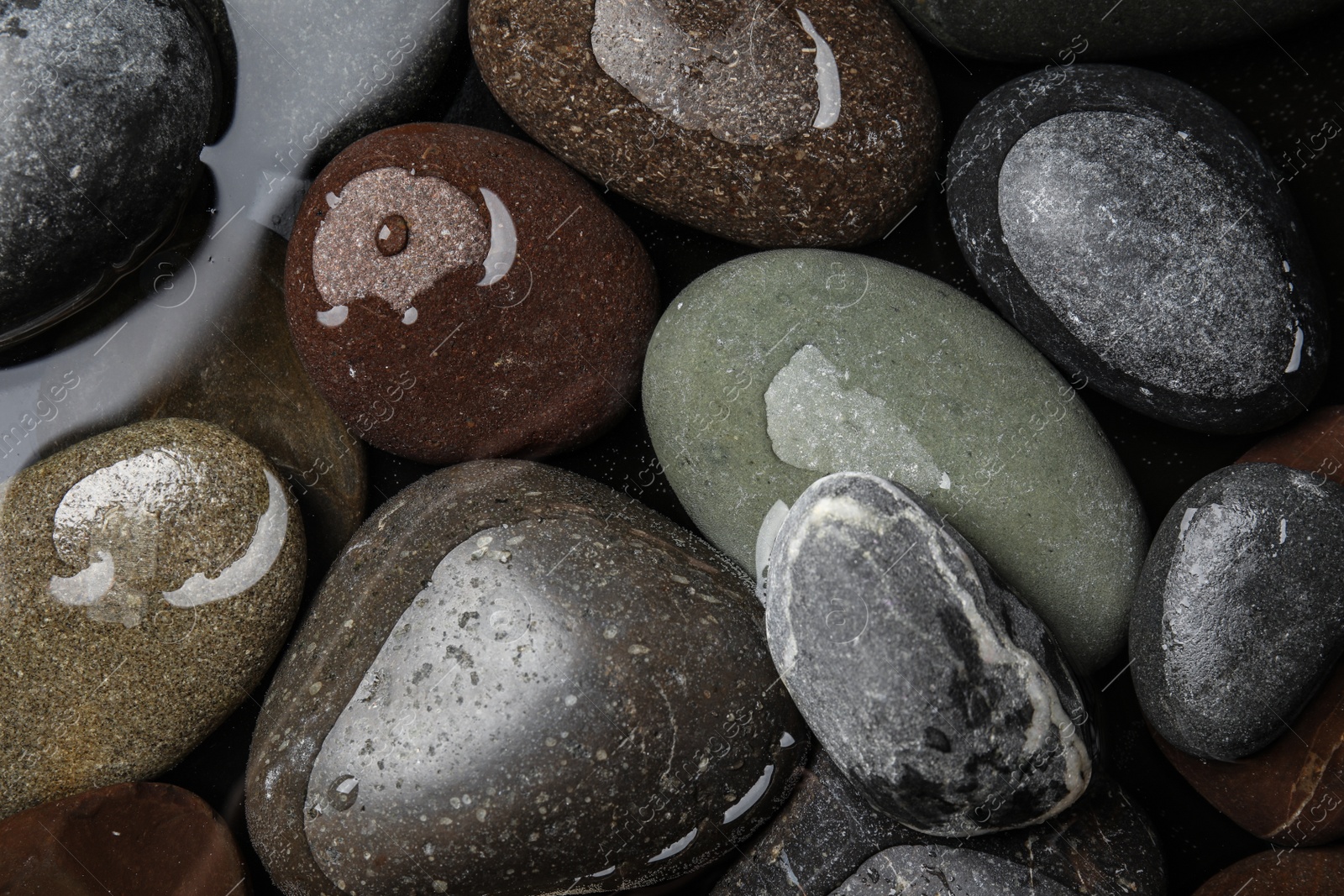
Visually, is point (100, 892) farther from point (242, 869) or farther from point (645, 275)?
point (645, 275)

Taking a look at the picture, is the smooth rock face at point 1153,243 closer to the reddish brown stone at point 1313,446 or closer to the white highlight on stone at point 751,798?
the reddish brown stone at point 1313,446

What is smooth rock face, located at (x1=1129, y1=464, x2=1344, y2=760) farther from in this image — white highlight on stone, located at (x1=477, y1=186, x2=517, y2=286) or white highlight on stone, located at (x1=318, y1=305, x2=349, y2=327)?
white highlight on stone, located at (x1=318, y1=305, x2=349, y2=327)

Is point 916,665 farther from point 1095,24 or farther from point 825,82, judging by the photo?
point 1095,24

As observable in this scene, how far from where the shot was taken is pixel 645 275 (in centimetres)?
164

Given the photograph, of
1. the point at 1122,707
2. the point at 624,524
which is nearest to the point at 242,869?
the point at 624,524

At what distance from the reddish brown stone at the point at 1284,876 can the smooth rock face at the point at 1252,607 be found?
23cm

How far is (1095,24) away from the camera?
58.6 inches

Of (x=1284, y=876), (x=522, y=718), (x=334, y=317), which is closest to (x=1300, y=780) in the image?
(x=1284, y=876)

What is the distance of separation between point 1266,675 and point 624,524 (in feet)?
3.41

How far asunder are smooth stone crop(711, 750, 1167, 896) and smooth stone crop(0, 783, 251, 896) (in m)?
0.92

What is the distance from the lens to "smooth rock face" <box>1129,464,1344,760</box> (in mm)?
1321

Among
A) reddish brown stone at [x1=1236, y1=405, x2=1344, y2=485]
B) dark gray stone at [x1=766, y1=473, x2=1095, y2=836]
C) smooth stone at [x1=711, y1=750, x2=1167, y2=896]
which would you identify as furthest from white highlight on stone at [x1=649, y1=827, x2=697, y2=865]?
reddish brown stone at [x1=1236, y1=405, x2=1344, y2=485]

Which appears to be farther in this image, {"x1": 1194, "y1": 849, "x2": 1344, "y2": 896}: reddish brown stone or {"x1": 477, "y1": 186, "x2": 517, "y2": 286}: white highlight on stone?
{"x1": 477, "y1": 186, "x2": 517, "y2": 286}: white highlight on stone

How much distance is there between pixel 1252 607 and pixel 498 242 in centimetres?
135
